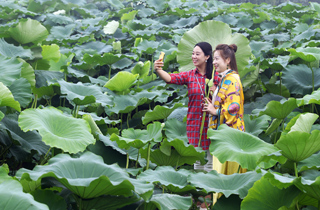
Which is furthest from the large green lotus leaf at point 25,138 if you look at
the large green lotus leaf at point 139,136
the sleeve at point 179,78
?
the sleeve at point 179,78

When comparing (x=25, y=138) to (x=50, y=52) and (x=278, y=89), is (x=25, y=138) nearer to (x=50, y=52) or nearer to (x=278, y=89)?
(x=50, y=52)

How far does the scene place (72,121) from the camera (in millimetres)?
2389

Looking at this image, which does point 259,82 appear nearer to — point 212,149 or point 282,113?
point 282,113

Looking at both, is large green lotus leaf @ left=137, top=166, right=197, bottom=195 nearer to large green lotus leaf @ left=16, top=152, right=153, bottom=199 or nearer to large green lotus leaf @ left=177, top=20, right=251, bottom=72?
large green lotus leaf @ left=16, top=152, right=153, bottom=199

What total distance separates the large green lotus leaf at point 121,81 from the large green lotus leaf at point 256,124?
3.92ft

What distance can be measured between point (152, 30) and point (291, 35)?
89.7 inches

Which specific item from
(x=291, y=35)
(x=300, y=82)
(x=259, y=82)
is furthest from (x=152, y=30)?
(x=300, y=82)

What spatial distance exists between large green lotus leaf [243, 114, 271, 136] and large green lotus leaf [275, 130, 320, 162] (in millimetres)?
1119

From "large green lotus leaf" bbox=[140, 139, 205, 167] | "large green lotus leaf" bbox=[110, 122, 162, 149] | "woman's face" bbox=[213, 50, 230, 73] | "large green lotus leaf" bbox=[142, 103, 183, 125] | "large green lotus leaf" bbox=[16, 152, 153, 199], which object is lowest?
"large green lotus leaf" bbox=[142, 103, 183, 125]

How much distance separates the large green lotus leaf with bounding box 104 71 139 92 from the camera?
3713mm

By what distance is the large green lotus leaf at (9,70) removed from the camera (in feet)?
8.96

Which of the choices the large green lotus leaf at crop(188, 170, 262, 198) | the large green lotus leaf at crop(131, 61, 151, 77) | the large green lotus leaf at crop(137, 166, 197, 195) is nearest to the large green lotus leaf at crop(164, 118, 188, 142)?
the large green lotus leaf at crop(137, 166, 197, 195)

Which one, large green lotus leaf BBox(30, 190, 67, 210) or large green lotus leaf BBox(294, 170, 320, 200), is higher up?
large green lotus leaf BBox(294, 170, 320, 200)

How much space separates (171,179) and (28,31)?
2.32 m
